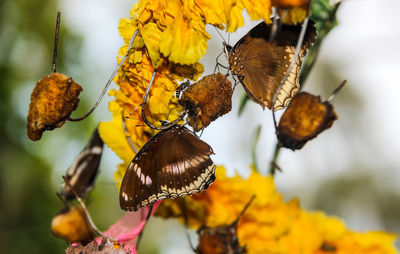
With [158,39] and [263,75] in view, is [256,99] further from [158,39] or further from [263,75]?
[158,39]

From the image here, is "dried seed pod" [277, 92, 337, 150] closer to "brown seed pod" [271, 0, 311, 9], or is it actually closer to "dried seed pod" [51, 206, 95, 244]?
"brown seed pod" [271, 0, 311, 9]

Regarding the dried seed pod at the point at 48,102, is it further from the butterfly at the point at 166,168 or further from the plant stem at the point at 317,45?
the plant stem at the point at 317,45

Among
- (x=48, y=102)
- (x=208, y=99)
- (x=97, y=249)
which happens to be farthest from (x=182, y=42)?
(x=97, y=249)

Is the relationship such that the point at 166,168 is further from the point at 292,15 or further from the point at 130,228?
the point at 292,15

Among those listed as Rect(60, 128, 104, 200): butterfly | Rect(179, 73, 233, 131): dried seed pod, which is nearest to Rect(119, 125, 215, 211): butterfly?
Rect(179, 73, 233, 131): dried seed pod

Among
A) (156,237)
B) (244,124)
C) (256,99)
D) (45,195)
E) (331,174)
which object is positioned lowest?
(156,237)

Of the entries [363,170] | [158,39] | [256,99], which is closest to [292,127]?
[256,99]

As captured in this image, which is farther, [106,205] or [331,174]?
[331,174]

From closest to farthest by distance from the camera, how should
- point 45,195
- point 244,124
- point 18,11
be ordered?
1. point 45,195
2. point 18,11
3. point 244,124
